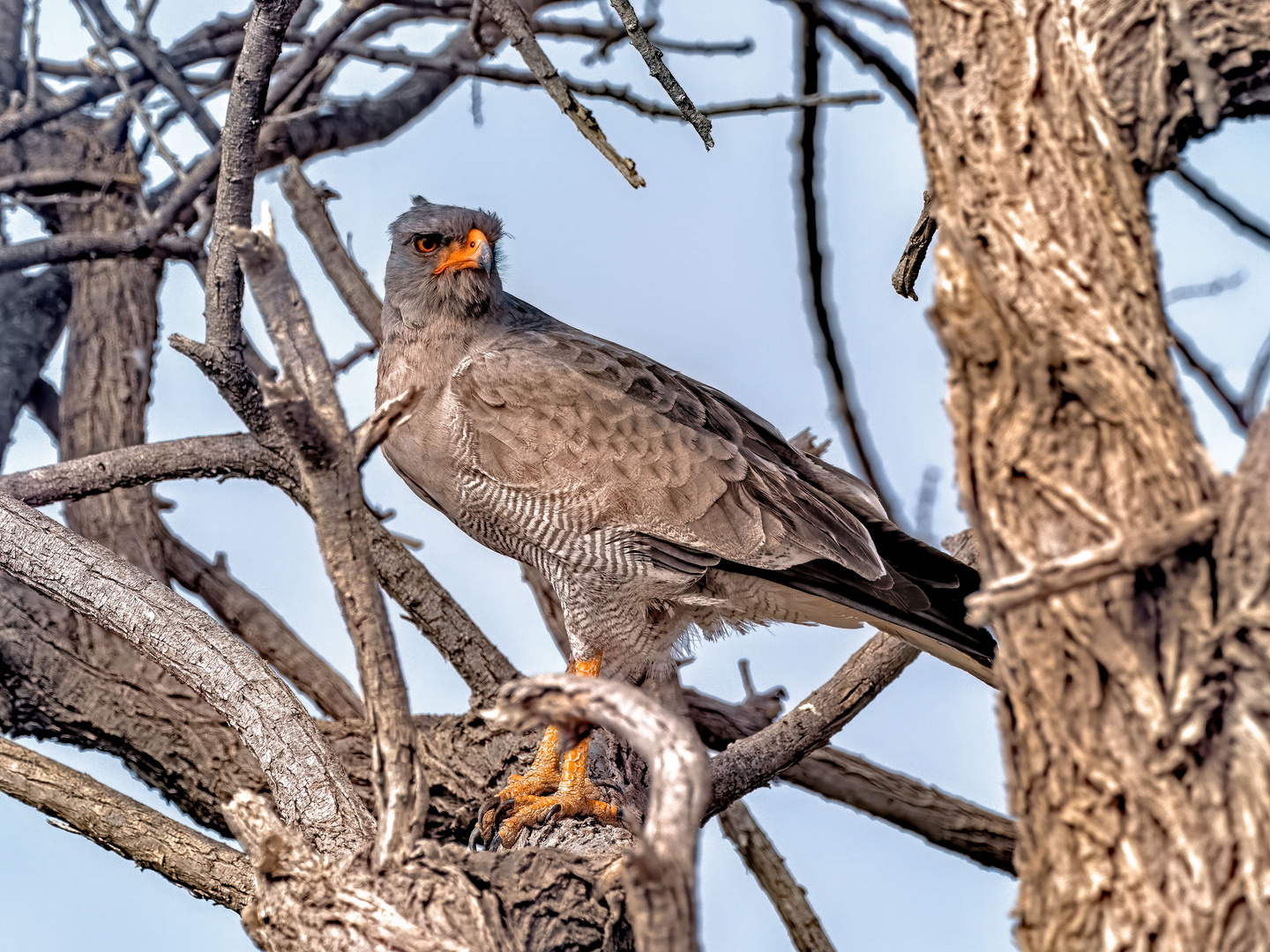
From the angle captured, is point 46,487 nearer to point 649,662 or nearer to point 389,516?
point 389,516

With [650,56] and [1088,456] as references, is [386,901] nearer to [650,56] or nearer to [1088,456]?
[1088,456]

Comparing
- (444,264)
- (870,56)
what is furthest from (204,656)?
(870,56)

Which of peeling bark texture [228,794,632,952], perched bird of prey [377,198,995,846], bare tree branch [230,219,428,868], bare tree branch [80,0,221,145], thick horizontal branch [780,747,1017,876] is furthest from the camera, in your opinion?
bare tree branch [80,0,221,145]

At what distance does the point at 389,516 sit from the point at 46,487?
53.8 inches

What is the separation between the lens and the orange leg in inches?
124

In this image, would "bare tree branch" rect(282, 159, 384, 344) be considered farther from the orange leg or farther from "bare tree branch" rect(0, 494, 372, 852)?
the orange leg

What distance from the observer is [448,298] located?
12.2ft

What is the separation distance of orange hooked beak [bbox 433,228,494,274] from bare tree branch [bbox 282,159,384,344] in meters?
1.37

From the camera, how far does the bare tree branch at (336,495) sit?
5.21 feet

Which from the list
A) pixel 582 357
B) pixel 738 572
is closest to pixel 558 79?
pixel 582 357

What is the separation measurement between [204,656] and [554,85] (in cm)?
158

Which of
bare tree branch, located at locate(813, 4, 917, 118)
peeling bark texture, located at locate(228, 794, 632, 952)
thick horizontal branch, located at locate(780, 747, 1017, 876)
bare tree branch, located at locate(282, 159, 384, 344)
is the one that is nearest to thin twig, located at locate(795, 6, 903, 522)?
bare tree branch, located at locate(813, 4, 917, 118)

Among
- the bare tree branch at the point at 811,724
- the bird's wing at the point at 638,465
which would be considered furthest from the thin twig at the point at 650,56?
the bare tree branch at the point at 811,724

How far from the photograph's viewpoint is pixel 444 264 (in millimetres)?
3738
